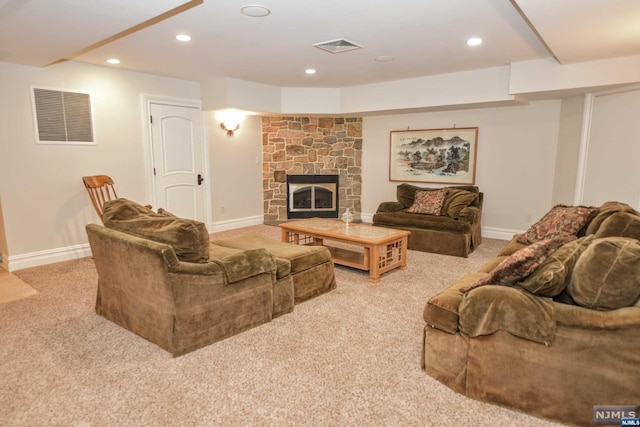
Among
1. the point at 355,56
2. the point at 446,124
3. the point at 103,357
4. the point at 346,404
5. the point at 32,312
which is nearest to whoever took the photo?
the point at 346,404

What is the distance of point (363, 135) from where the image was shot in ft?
23.2

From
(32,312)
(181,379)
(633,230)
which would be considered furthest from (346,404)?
(32,312)

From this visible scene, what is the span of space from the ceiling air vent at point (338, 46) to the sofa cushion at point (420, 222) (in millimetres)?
2398

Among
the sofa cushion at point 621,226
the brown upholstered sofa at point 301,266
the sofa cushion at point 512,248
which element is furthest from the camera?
the sofa cushion at point 512,248

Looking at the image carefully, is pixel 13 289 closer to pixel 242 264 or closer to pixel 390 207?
pixel 242 264

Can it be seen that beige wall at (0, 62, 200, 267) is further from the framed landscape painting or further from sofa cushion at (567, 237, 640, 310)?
sofa cushion at (567, 237, 640, 310)

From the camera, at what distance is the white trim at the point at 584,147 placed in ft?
15.3

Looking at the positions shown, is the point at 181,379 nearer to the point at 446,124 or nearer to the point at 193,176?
the point at 193,176

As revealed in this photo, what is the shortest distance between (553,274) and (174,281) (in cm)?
212

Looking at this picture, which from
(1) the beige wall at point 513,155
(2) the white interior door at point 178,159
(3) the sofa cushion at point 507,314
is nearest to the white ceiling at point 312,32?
(2) the white interior door at point 178,159

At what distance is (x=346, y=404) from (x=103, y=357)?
5.35 ft

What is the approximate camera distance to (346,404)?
80.7 inches

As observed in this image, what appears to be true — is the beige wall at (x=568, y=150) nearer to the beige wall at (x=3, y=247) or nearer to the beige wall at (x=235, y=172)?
the beige wall at (x=235, y=172)

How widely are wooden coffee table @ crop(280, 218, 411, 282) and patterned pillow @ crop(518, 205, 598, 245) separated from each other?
1253mm
